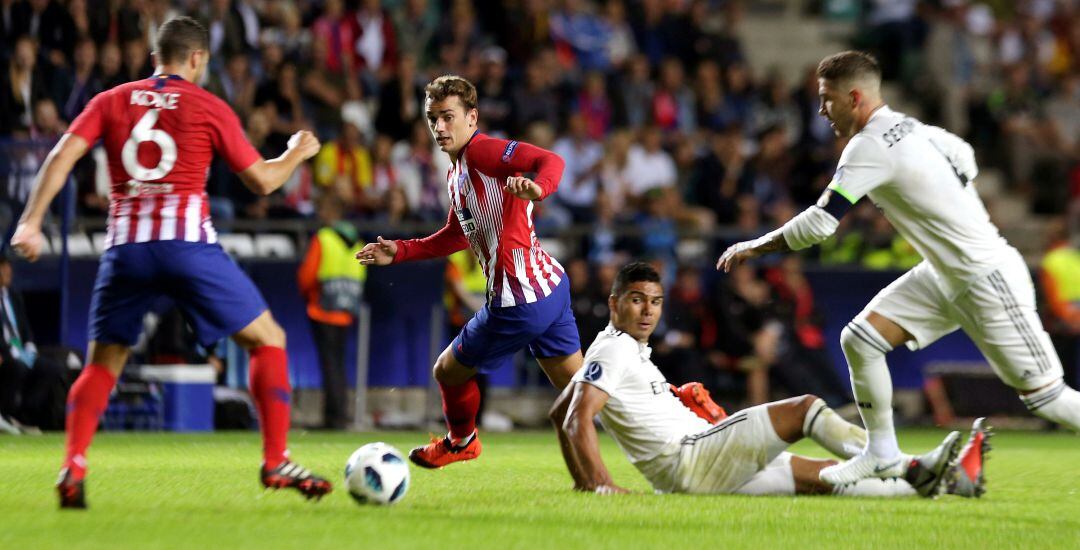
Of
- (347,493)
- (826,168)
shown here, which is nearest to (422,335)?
(826,168)

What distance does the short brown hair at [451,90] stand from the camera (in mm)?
8188

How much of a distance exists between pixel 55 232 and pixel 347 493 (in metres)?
7.64

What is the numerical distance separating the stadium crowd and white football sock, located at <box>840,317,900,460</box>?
319 inches

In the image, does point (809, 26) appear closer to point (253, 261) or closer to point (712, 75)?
point (712, 75)

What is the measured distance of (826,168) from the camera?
1919cm

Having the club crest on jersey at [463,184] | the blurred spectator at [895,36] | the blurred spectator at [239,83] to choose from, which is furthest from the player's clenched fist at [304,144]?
the blurred spectator at [895,36]

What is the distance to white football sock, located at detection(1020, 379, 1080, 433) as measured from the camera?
23.6ft

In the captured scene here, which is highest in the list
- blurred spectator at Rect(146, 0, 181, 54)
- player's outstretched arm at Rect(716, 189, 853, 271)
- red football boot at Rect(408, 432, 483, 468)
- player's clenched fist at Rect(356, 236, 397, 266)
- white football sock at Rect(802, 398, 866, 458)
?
blurred spectator at Rect(146, 0, 181, 54)

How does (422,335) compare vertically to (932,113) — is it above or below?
below

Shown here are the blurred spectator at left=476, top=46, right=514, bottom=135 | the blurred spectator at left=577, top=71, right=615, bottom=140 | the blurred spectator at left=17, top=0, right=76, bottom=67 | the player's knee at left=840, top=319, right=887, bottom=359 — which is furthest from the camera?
the blurred spectator at left=577, top=71, right=615, bottom=140

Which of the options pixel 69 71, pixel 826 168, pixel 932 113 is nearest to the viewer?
pixel 69 71

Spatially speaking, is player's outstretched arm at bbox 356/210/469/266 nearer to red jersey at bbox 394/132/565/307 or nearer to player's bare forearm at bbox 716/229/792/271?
red jersey at bbox 394/132/565/307

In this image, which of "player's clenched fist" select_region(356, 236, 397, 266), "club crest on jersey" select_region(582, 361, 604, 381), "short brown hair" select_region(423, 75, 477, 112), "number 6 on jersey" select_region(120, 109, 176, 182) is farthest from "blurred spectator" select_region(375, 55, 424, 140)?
"number 6 on jersey" select_region(120, 109, 176, 182)

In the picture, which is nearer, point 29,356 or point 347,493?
point 347,493
